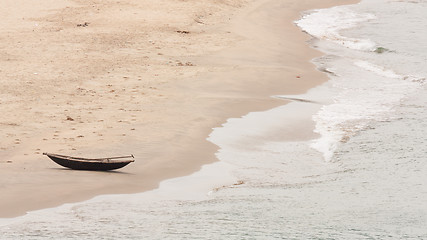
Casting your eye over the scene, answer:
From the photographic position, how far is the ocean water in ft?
33.9

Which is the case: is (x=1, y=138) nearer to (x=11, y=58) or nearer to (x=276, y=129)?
(x=276, y=129)

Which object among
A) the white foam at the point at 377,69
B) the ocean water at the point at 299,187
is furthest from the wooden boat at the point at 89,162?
the white foam at the point at 377,69

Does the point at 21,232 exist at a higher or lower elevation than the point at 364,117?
higher

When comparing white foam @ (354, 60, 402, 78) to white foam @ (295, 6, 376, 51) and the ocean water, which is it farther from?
white foam @ (295, 6, 376, 51)

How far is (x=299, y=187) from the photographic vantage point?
1264 centimetres

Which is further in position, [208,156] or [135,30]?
[135,30]

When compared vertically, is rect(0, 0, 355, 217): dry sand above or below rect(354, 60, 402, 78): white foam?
above

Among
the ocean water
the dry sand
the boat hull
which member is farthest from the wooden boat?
the ocean water

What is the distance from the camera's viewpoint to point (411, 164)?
548 inches

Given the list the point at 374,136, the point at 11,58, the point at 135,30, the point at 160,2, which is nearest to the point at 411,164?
the point at 374,136

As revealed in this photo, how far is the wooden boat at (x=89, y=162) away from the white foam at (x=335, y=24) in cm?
1796

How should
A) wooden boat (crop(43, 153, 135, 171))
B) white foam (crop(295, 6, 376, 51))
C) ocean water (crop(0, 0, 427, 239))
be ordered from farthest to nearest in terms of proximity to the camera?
white foam (crop(295, 6, 376, 51)), wooden boat (crop(43, 153, 135, 171)), ocean water (crop(0, 0, 427, 239))

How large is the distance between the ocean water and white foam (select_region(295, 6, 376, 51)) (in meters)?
7.90

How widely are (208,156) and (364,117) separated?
5220 millimetres
